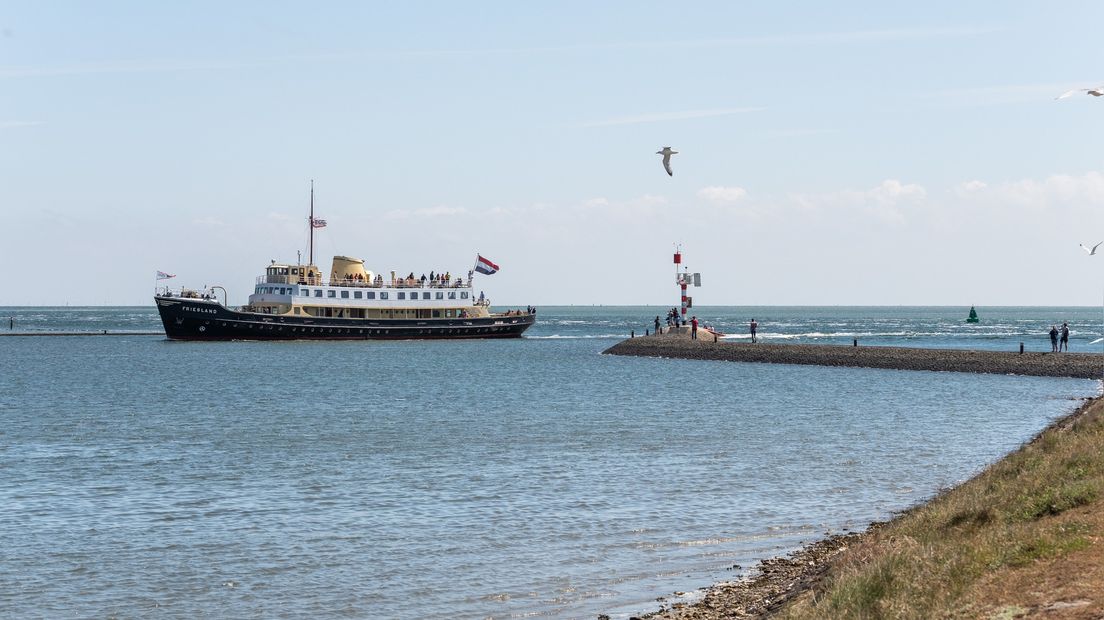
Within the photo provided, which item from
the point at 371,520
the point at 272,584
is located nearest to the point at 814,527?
the point at 371,520

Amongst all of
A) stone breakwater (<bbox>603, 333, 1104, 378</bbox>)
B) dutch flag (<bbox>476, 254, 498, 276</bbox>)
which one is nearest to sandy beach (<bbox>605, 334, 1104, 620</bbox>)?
stone breakwater (<bbox>603, 333, 1104, 378</bbox>)

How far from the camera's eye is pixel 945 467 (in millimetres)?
23703

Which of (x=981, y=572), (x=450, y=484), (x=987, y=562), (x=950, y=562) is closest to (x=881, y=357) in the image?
(x=450, y=484)

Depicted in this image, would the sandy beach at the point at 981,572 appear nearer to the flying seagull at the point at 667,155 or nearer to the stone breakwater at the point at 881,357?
the flying seagull at the point at 667,155

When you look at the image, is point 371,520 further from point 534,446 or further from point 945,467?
point 945,467

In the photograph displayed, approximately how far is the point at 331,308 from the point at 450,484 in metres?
69.3

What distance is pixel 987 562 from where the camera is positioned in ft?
34.5

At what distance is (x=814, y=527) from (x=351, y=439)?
15.3 metres

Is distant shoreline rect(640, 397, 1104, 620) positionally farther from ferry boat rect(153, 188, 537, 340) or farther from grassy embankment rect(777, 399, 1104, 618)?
ferry boat rect(153, 188, 537, 340)

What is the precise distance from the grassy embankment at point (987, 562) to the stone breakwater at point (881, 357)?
130ft

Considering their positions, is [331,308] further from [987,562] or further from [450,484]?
[987,562]

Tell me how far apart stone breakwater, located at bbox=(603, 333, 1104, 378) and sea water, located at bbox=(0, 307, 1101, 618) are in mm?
3290

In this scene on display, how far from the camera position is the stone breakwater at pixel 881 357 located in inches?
2032

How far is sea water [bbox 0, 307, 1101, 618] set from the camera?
14125 mm
